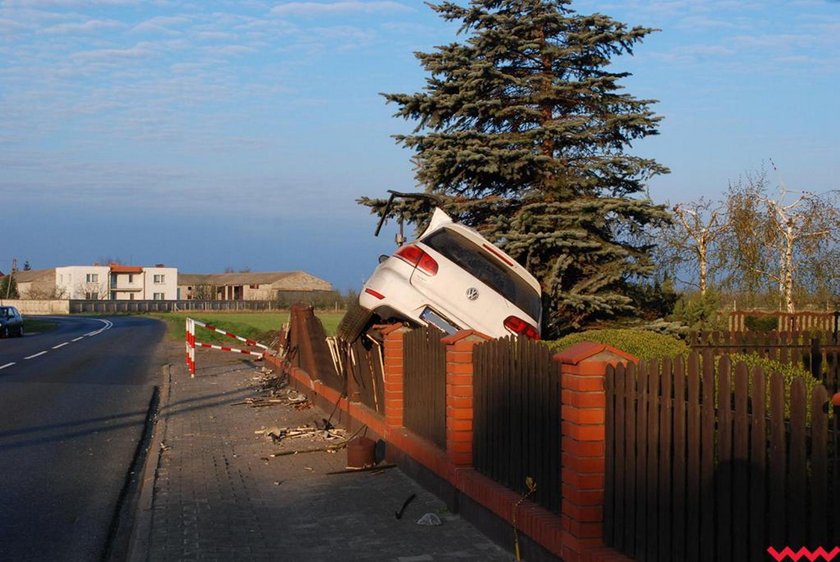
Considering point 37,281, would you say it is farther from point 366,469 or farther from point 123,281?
point 366,469

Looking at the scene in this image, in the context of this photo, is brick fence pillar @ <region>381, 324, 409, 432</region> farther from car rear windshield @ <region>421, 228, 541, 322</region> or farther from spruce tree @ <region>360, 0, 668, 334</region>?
spruce tree @ <region>360, 0, 668, 334</region>

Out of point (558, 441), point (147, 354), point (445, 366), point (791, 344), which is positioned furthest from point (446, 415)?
point (147, 354)

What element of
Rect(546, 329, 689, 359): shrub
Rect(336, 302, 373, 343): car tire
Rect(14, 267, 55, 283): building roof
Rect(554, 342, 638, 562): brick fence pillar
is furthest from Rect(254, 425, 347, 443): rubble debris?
Rect(14, 267, 55, 283): building roof

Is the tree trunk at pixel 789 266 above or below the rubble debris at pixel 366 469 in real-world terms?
above

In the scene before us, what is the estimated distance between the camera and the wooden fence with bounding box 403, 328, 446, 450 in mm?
8977

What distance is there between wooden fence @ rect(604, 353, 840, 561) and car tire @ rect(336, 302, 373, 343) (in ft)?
24.1

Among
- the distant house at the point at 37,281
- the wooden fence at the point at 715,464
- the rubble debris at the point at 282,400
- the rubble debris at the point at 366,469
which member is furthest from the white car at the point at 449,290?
the distant house at the point at 37,281

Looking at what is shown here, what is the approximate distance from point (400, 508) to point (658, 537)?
11.5 feet

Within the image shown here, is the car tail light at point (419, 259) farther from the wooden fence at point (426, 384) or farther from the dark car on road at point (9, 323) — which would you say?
the dark car on road at point (9, 323)

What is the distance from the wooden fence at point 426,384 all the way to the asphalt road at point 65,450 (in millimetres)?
2914

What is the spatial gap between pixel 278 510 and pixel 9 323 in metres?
40.4

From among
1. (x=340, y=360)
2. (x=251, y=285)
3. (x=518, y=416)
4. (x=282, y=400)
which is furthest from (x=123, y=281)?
(x=518, y=416)

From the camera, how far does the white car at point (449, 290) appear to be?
12.7 meters

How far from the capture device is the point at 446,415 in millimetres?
8711
